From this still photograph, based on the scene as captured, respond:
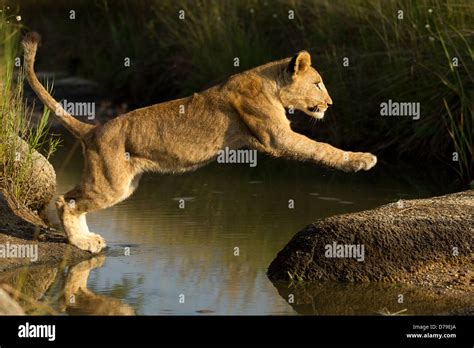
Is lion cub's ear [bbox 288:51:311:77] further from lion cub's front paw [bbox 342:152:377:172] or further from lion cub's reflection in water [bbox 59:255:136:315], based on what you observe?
lion cub's reflection in water [bbox 59:255:136:315]

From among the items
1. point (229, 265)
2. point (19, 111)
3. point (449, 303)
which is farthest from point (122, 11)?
point (449, 303)

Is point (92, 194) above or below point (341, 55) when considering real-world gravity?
above

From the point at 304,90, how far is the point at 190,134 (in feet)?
3.17

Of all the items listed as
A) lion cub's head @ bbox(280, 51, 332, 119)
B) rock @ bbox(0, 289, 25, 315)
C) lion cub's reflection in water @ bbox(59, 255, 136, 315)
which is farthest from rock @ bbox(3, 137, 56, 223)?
rock @ bbox(0, 289, 25, 315)

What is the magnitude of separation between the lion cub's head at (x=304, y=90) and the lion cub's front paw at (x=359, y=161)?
0.67m

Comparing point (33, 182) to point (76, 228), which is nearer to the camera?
point (76, 228)

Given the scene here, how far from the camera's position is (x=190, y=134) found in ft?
29.7

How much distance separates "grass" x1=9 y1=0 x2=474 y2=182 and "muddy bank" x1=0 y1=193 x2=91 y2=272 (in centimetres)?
440

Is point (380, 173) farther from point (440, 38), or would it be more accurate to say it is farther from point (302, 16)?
point (302, 16)

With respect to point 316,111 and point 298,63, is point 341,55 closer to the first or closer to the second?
point 316,111

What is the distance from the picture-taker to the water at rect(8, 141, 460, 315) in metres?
7.81

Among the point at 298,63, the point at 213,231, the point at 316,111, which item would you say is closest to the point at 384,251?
the point at 316,111

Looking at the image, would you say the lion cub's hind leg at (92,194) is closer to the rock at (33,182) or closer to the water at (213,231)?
the water at (213,231)

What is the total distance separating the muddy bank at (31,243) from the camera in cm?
880
